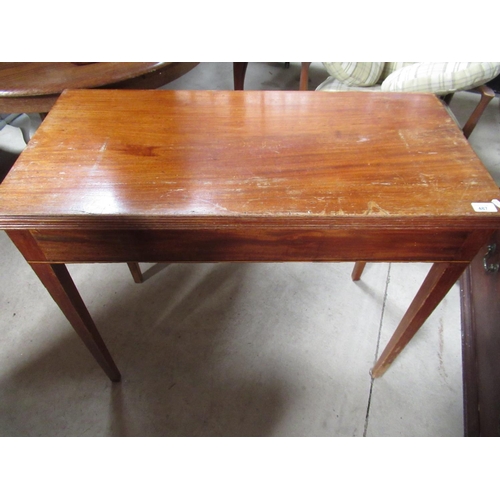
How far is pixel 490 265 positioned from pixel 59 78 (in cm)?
146

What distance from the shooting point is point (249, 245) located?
68 cm

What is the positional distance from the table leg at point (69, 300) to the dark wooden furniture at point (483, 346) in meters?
1.06

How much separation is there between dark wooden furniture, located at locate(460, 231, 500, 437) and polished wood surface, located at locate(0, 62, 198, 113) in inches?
47.4

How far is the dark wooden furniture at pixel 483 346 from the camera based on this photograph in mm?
940

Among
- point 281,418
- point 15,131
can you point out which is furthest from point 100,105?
point 15,131

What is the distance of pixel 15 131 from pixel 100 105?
1.61m

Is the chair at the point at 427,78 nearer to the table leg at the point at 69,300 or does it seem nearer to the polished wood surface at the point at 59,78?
the polished wood surface at the point at 59,78

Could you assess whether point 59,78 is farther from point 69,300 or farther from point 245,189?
point 245,189

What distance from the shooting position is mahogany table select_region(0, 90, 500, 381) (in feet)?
2.04

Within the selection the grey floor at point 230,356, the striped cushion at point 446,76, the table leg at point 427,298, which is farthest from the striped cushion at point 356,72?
the table leg at point 427,298

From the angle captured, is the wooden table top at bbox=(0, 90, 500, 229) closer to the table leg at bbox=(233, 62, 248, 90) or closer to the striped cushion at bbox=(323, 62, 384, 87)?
the striped cushion at bbox=(323, 62, 384, 87)

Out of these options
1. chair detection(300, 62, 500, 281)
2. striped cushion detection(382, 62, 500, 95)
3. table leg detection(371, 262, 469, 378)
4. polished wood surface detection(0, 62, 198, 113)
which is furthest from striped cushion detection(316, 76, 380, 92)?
table leg detection(371, 262, 469, 378)

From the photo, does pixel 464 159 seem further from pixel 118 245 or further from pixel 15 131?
pixel 15 131

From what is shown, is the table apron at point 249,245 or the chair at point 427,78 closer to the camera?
the table apron at point 249,245
